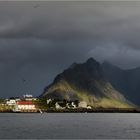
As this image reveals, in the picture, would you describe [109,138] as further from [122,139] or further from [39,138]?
[39,138]

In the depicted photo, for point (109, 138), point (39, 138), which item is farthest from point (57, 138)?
point (109, 138)

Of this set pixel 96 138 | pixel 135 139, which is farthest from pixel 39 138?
pixel 135 139

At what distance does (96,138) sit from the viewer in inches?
3361

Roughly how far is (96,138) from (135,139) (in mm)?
6848

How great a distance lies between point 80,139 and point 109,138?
5016 mm

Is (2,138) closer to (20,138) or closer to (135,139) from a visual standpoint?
(20,138)

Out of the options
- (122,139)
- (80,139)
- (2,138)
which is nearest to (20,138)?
(2,138)

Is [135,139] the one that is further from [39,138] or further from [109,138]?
[39,138]

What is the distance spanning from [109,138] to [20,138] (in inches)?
565

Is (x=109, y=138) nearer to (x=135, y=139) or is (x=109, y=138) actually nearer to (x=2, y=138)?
(x=135, y=139)

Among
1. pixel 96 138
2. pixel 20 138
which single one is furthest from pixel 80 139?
pixel 20 138

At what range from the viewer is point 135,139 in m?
82.1

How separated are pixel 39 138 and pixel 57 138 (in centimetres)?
304

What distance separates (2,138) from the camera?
8281 centimetres
